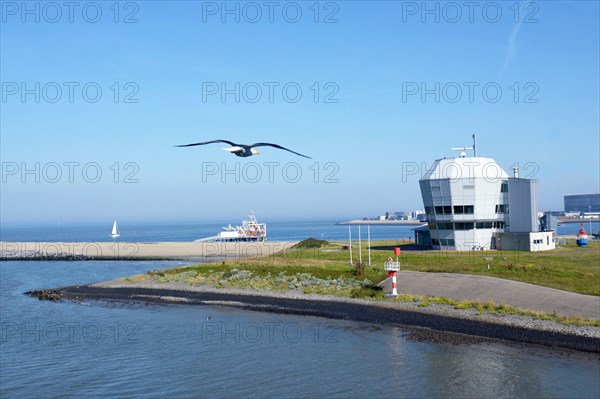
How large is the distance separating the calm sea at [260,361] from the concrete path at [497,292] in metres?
6.05

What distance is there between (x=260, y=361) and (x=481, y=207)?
4274cm

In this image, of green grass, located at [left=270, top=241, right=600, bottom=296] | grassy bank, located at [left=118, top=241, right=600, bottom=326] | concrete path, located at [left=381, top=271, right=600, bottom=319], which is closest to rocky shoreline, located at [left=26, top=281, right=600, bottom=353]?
grassy bank, located at [left=118, top=241, right=600, bottom=326]

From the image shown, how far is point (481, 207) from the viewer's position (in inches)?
2569

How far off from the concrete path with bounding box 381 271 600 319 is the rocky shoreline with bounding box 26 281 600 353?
229 cm

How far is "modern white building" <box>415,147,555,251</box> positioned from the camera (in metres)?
65.2

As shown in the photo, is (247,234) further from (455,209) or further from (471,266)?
(471,266)

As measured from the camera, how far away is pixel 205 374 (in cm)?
2684

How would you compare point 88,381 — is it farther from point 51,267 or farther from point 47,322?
point 51,267

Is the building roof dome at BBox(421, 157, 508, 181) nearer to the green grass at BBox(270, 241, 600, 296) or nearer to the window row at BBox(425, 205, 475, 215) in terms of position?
the window row at BBox(425, 205, 475, 215)

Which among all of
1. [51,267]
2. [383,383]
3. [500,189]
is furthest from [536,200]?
[51,267]

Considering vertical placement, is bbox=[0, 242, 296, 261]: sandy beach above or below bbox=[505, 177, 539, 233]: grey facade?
Result: below

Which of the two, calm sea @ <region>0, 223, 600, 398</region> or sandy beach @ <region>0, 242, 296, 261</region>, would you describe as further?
sandy beach @ <region>0, 242, 296, 261</region>

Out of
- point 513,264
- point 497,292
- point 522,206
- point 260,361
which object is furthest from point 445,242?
point 260,361

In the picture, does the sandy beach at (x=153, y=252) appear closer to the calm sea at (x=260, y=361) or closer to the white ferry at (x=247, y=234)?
Result: the white ferry at (x=247, y=234)
